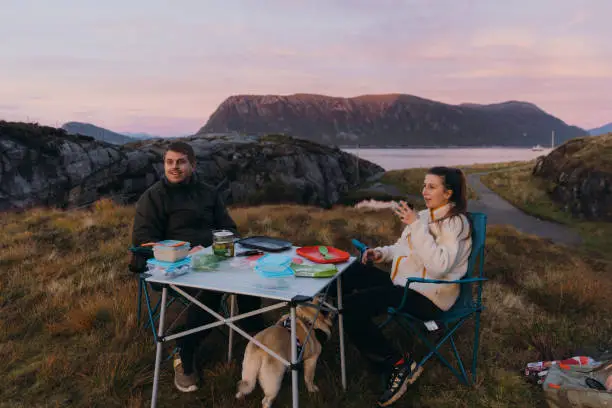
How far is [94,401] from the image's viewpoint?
2.80 m

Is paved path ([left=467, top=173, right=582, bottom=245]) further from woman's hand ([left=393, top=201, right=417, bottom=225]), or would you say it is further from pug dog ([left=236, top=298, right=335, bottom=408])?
pug dog ([left=236, top=298, right=335, bottom=408])

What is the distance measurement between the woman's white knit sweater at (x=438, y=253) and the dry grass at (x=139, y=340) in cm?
82

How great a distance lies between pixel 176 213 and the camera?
12.2 ft

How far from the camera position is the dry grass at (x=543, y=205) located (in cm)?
1540

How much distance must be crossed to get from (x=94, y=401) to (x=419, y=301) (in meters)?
2.59

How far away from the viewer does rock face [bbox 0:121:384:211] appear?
1593cm

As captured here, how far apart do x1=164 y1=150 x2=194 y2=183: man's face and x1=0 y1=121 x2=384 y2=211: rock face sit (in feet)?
50.6

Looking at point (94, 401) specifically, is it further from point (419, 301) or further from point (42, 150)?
point (42, 150)

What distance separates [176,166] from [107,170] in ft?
55.1

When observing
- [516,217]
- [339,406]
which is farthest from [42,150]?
[516,217]

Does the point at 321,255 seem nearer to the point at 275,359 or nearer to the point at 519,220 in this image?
the point at 275,359

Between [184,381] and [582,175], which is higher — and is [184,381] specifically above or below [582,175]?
below

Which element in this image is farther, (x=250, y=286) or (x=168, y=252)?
(x=168, y=252)

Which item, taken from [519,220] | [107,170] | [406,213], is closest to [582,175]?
[519,220]
